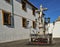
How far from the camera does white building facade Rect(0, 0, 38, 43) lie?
17470 mm

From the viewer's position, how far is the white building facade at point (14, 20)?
1747 cm

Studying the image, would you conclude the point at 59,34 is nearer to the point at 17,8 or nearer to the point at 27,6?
the point at 27,6

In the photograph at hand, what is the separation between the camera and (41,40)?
1268cm

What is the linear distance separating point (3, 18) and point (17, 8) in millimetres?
4573

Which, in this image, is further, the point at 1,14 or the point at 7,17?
the point at 7,17

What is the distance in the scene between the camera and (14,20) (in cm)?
2066

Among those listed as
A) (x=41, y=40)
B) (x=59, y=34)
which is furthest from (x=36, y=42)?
(x=59, y=34)

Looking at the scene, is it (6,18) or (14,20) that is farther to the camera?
(14,20)

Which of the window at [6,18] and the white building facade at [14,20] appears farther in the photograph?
the window at [6,18]

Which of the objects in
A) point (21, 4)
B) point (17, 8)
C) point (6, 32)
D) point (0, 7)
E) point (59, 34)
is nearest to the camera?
point (0, 7)

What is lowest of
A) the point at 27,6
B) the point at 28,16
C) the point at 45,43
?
the point at 45,43

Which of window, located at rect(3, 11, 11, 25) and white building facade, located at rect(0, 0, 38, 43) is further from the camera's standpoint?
window, located at rect(3, 11, 11, 25)

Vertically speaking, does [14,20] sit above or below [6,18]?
below

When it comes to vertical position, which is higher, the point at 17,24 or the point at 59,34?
the point at 17,24
